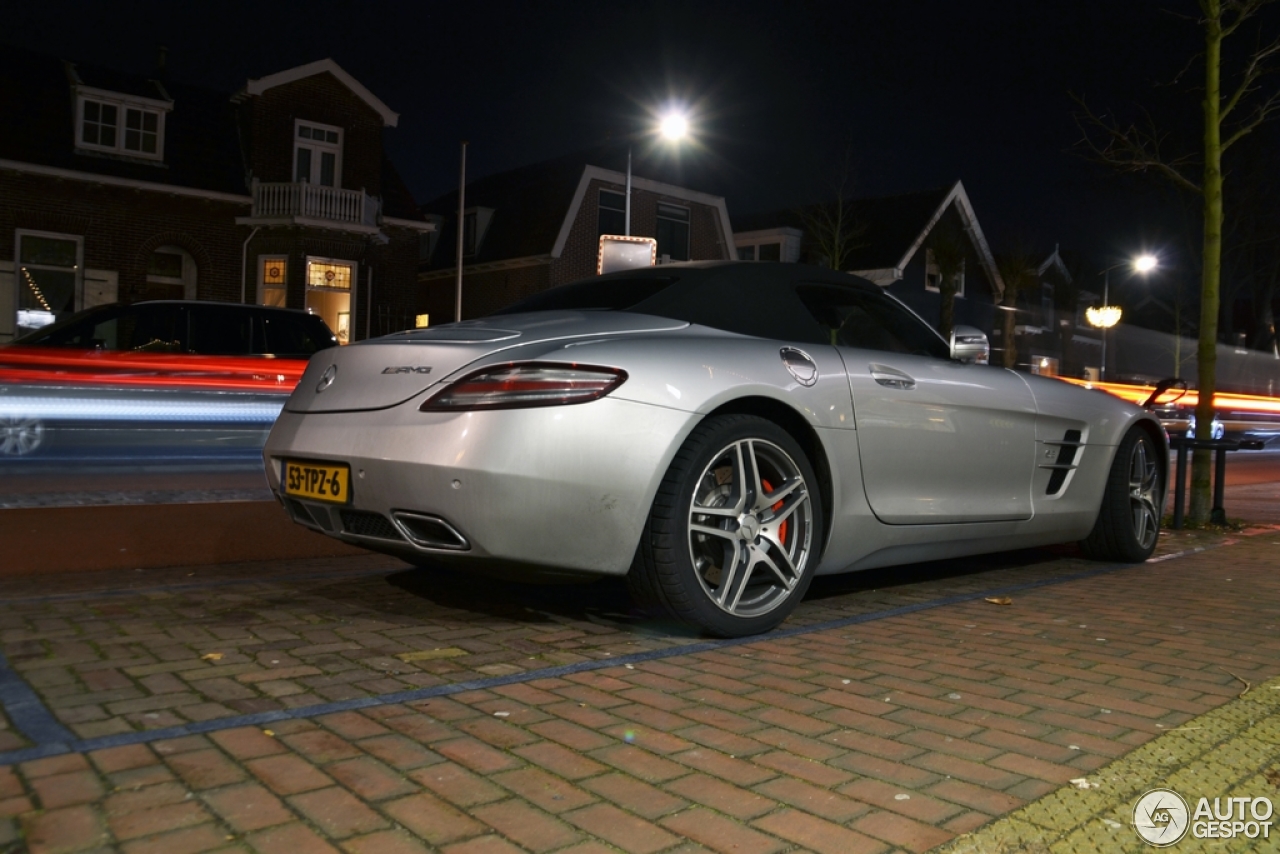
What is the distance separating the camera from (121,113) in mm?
23328

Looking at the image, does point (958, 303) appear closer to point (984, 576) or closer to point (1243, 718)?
point (984, 576)

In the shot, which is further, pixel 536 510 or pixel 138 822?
pixel 536 510

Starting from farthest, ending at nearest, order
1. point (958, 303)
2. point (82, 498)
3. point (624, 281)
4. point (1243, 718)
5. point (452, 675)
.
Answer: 1. point (958, 303)
2. point (82, 498)
3. point (624, 281)
4. point (452, 675)
5. point (1243, 718)

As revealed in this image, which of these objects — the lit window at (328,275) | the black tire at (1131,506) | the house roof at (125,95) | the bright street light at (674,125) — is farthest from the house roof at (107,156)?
the black tire at (1131,506)

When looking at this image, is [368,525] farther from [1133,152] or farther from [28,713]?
[1133,152]

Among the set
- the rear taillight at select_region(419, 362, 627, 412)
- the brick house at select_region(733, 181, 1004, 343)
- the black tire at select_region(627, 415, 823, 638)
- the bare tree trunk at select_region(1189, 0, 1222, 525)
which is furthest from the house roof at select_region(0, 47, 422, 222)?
the black tire at select_region(627, 415, 823, 638)

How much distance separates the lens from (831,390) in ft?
13.6

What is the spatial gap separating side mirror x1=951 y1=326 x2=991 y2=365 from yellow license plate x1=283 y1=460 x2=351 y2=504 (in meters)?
2.77

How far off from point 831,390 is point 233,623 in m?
2.33

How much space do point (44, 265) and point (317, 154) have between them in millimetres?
6637

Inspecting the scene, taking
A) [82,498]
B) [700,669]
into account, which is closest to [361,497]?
[700,669]

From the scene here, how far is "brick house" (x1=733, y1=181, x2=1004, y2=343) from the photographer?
37.1 meters

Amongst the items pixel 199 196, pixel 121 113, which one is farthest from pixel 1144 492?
pixel 121 113

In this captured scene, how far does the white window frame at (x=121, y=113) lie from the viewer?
74.6 feet
